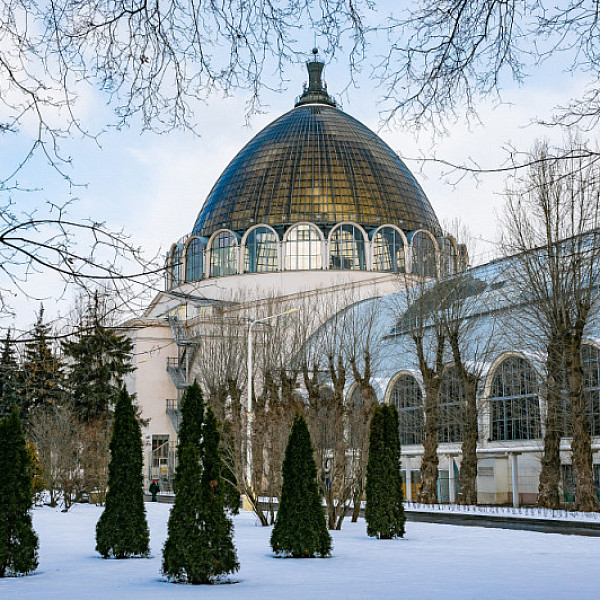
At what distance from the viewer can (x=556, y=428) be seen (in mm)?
27875

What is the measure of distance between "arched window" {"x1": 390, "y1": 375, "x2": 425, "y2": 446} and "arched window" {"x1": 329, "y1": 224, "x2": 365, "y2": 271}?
833 inches

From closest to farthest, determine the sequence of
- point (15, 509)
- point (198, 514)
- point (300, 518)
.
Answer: point (198, 514) → point (15, 509) → point (300, 518)

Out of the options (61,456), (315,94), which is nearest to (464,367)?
(61,456)

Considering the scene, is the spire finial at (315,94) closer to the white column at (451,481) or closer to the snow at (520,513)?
the white column at (451,481)

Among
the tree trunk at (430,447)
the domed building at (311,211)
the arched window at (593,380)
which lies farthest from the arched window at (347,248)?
the tree trunk at (430,447)

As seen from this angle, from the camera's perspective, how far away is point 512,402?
36.0 metres

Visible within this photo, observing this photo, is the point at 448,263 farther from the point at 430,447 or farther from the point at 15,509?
the point at 15,509

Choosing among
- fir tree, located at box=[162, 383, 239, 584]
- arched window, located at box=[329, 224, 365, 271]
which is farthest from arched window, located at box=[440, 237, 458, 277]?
arched window, located at box=[329, 224, 365, 271]

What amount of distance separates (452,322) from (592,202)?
779cm

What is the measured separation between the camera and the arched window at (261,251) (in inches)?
2579

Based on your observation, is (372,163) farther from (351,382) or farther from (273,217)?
(351,382)

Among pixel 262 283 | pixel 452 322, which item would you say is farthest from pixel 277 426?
pixel 262 283

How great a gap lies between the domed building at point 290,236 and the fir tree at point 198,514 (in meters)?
42.2

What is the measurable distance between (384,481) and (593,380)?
Answer: 1814 cm
